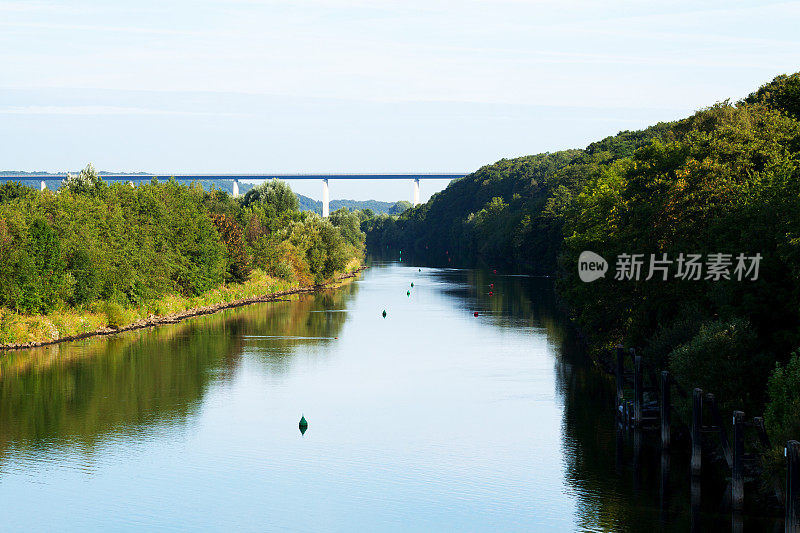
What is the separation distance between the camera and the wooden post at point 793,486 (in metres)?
26.0

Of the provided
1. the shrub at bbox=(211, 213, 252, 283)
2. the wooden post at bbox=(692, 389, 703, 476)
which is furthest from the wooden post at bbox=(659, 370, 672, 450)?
the shrub at bbox=(211, 213, 252, 283)

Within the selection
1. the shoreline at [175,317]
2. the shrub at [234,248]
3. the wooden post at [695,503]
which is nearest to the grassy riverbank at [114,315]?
the shoreline at [175,317]

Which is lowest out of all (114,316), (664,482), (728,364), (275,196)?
(664,482)

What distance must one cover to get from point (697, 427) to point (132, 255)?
59.9 metres

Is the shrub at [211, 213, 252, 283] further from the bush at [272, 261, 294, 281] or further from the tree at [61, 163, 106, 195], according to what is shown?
the tree at [61, 163, 106, 195]

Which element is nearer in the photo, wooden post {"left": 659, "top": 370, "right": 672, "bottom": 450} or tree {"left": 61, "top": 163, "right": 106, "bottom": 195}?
wooden post {"left": 659, "top": 370, "right": 672, "bottom": 450}

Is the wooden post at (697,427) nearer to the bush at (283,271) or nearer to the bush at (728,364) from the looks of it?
the bush at (728,364)

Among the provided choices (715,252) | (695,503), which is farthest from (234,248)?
(695,503)

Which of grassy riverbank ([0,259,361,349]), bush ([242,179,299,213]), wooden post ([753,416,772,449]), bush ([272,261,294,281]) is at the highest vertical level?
bush ([242,179,299,213])

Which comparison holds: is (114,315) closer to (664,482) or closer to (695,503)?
(664,482)

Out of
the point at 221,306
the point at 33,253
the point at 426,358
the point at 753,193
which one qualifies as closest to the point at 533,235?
the point at 221,306

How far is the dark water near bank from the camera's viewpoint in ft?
111

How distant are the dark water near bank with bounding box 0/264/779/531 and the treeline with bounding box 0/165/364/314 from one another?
216 inches

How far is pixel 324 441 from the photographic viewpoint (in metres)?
43.5
